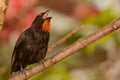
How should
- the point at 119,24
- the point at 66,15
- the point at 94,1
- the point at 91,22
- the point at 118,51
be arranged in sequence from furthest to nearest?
the point at 66,15, the point at 94,1, the point at 118,51, the point at 91,22, the point at 119,24

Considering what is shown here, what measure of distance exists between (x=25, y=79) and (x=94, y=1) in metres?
2.45

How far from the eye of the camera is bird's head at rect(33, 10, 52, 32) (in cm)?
237

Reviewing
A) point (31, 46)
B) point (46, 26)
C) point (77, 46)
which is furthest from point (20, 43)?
point (77, 46)

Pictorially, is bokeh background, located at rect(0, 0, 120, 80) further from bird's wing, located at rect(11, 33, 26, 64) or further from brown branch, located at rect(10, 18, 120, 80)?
brown branch, located at rect(10, 18, 120, 80)

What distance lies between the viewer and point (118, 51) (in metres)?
3.15

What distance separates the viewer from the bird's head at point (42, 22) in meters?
2.37

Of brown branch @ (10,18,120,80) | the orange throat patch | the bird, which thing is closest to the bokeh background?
the bird

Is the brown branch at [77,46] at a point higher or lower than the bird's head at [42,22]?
lower

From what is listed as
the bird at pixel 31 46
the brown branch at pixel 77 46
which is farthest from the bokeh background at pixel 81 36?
the brown branch at pixel 77 46

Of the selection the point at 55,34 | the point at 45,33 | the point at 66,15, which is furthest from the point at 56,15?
the point at 45,33

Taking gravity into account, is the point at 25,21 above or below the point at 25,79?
above

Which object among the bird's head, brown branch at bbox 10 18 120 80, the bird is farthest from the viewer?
the bird

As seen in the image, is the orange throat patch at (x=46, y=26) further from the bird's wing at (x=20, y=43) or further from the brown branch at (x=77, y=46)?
the brown branch at (x=77, y=46)

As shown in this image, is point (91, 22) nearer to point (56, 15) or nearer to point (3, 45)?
point (3, 45)
